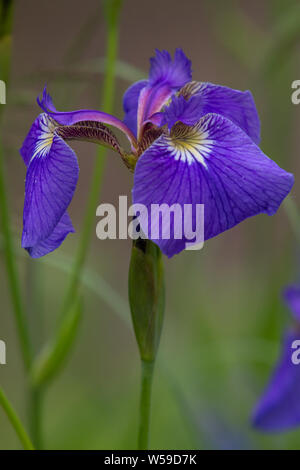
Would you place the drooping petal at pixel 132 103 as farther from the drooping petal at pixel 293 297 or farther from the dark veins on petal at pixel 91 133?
the drooping petal at pixel 293 297

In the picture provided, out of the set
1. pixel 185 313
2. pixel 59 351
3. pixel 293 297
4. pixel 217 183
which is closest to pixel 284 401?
pixel 293 297

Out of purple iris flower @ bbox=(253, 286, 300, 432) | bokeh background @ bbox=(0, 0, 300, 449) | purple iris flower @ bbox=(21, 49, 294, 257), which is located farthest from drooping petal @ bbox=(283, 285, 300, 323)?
purple iris flower @ bbox=(21, 49, 294, 257)

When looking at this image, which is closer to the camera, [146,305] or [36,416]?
[146,305]

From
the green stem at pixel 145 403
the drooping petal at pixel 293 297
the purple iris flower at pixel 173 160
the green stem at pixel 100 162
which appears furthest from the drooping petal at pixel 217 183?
the drooping petal at pixel 293 297

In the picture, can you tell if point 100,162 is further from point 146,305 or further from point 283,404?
point 283,404

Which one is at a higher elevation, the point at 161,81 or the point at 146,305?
the point at 161,81

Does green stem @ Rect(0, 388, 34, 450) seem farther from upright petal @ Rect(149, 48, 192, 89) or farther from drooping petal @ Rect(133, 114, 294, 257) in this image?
upright petal @ Rect(149, 48, 192, 89)
